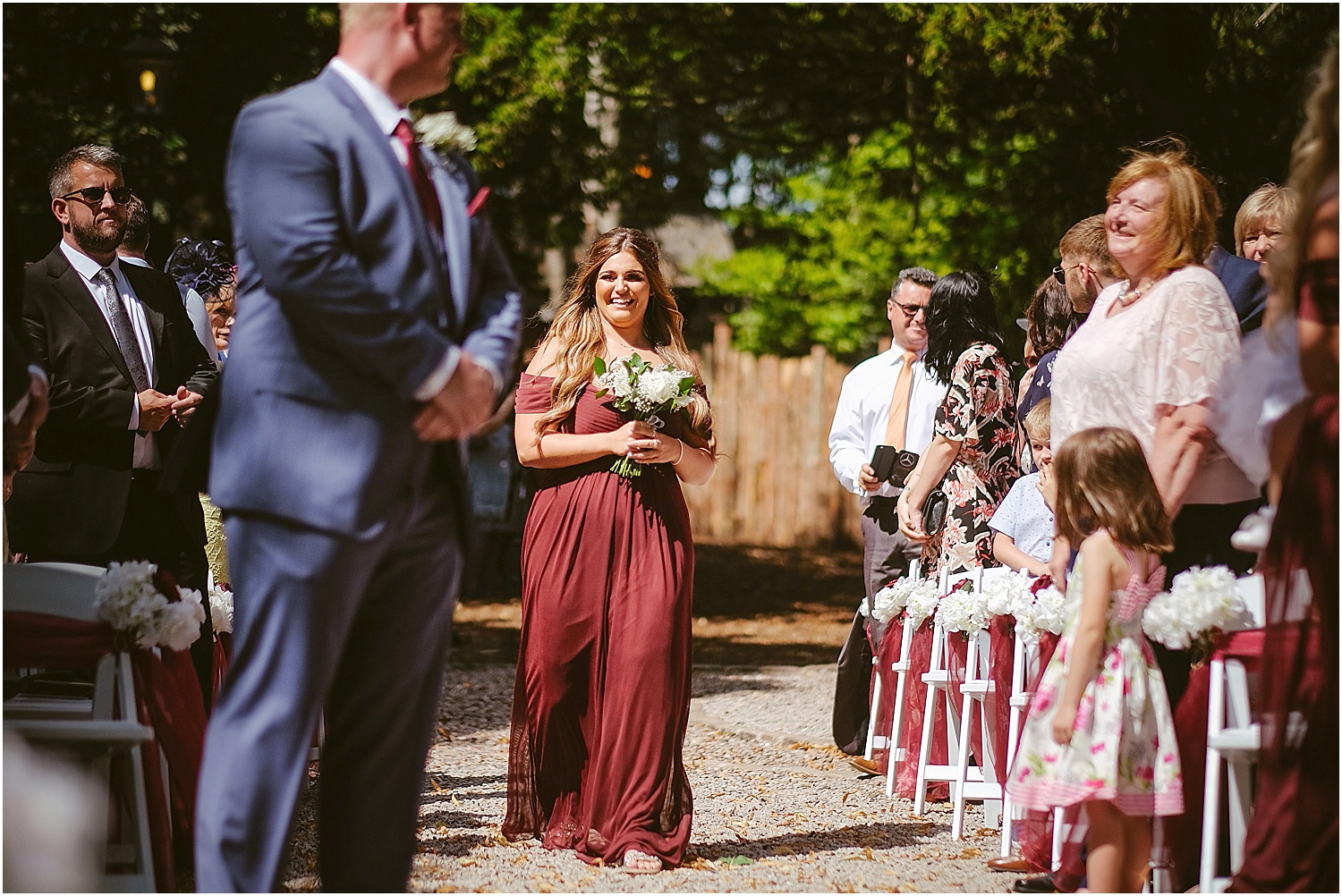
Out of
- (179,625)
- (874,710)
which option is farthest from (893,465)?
(179,625)

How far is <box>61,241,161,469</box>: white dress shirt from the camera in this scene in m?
5.65

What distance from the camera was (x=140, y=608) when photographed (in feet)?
13.7

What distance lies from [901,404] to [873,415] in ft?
0.77

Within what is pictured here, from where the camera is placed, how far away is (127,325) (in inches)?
228

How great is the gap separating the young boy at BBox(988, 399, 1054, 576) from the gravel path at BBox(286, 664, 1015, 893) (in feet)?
3.90

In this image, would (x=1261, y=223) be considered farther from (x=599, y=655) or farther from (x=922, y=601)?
(x=599, y=655)

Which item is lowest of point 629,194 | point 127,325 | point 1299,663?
point 1299,663

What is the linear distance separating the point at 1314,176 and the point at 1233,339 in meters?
1.28

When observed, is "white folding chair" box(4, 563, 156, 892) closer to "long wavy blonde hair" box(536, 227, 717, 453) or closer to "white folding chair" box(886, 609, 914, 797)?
"long wavy blonde hair" box(536, 227, 717, 453)

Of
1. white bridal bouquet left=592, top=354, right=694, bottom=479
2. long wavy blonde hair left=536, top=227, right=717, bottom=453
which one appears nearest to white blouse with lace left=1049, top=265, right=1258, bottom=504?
white bridal bouquet left=592, top=354, right=694, bottom=479

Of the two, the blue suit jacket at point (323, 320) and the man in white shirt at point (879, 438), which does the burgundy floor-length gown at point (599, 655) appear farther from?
the blue suit jacket at point (323, 320)

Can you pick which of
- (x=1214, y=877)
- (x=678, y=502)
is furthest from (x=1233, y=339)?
(x=678, y=502)

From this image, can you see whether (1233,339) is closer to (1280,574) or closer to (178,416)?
(1280,574)

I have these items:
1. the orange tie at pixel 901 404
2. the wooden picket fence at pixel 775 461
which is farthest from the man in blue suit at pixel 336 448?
the wooden picket fence at pixel 775 461
